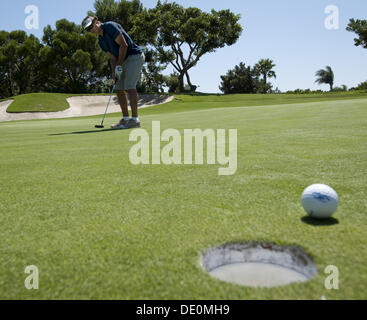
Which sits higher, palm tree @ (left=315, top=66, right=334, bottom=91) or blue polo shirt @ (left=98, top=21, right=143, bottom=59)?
palm tree @ (left=315, top=66, right=334, bottom=91)

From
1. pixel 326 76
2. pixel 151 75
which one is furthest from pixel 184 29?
pixel 326 76

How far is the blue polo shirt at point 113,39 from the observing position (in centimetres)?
684

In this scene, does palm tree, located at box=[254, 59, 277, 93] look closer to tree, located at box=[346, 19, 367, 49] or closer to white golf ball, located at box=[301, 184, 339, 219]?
tree, located at box=[346, 19, 367, 49]

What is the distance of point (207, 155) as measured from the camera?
368cm

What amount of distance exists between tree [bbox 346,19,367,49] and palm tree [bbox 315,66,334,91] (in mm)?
50482

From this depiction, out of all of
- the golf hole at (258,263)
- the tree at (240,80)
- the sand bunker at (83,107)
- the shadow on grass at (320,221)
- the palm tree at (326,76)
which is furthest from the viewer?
the palm tree at (326,76)

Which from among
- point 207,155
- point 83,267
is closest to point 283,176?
point 207,155

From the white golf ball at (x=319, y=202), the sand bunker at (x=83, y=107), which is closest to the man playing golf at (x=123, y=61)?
the white golf ball at (x=319, y=202)

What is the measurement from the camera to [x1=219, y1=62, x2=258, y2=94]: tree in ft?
213

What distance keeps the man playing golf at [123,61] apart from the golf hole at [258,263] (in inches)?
235

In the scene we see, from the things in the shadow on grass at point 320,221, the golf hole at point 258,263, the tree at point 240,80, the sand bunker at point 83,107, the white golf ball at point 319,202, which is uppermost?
the tree at point 240,80

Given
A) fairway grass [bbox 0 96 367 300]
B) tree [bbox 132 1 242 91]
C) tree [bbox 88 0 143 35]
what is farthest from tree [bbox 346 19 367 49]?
fairway grass [bbox 0 96 367 300]

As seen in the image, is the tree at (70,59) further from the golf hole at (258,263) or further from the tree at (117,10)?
the golf hole at (258,263)
